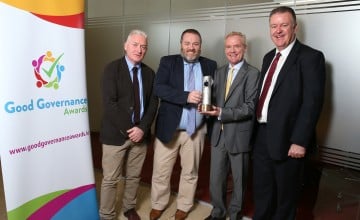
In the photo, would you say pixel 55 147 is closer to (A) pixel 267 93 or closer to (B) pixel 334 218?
(A) pixel 267 93

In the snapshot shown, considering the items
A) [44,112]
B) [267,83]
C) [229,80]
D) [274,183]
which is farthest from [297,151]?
[44,112]

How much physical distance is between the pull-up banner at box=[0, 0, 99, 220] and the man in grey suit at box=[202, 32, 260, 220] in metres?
0.95

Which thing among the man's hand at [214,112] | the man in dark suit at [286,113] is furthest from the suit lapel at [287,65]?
the man's hand at [214,112]

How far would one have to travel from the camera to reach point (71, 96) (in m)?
2.07

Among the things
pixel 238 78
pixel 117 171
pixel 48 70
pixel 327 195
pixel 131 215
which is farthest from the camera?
pixel 327 195

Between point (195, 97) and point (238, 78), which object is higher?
point (238, 78)

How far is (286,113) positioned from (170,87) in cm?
87

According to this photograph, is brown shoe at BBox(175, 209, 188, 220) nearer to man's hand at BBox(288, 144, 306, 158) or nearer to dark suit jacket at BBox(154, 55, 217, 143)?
dark suit jacket at BBox(154, 55, 217, 143)

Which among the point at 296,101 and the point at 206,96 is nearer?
the point at 296,101

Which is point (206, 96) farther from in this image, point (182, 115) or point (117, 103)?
point (117, 103)

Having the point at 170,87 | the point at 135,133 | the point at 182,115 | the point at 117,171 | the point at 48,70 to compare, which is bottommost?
the point at 117,171

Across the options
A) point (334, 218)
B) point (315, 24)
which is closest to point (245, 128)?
point (315, 24)

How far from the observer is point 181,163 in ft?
8.67

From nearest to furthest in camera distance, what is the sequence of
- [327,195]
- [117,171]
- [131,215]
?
[117,171], [131,215], [327,195]
